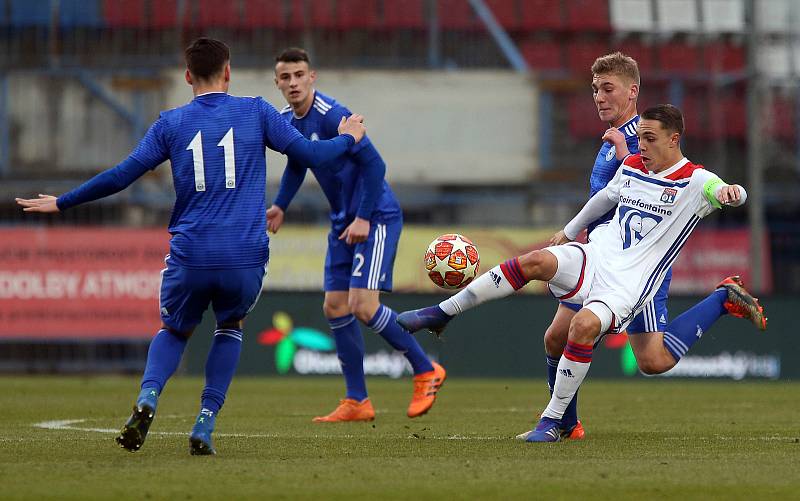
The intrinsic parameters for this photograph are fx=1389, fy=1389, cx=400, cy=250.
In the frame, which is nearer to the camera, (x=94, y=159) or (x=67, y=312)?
(x=67, y=312)

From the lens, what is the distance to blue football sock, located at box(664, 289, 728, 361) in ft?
26.0

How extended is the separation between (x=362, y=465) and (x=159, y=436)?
2073 mm

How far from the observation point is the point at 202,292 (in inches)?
265

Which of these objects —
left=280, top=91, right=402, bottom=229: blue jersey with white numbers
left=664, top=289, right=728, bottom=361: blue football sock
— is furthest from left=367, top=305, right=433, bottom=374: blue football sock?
left=664, top=289, right=728, bottom=361: blue football sock

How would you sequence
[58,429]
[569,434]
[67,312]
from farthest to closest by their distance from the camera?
[67,312] → [58,429] → [569,434]

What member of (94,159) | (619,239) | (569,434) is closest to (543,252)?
(619,239)

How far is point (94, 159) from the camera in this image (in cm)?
2056

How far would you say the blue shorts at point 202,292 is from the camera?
667 centimetres

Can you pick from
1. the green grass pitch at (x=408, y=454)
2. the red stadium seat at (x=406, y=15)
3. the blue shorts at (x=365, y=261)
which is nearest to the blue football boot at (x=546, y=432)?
the green grass pitch at (x=408, y=454)

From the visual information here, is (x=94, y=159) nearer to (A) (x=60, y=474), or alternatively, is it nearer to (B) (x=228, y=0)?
(B) (x=228, y=0)

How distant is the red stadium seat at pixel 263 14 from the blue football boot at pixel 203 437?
1529 centimetres

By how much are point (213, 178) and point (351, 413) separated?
11.2 ft

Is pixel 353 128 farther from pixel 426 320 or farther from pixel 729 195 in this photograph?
pixel 729 195

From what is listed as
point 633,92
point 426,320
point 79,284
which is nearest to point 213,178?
point 426,320
